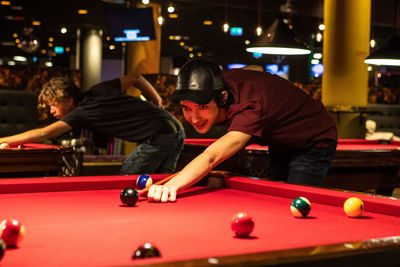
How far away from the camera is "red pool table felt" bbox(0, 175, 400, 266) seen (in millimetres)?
1476

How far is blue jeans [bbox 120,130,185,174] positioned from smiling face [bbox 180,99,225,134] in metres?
1.42

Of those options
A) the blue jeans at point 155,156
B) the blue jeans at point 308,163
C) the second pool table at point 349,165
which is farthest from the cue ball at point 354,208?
the blue jeans at point 155,156

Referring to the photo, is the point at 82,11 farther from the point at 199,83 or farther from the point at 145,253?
the point at 145,253

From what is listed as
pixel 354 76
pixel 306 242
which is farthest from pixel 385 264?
pixel 354 76

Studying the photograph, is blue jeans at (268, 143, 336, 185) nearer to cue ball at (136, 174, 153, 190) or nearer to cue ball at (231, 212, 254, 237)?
cue ball at (136, 174, 153, 190)

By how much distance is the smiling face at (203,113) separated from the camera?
109 inches

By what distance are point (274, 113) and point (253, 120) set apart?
31 cm

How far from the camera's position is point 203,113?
279 centimetres

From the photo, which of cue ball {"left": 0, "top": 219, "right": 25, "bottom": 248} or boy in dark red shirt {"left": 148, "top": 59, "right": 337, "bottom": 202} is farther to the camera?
boy in dark red shirt {"left": 148, "top": 59, "right": 337, "bottom": 202}

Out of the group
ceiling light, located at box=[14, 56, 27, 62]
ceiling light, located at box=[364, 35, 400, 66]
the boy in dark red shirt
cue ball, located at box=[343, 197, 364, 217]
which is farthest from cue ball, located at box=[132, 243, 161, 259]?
ceiling light, located at box=[14, 56, 27, 62]

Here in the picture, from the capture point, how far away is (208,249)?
1.49 m

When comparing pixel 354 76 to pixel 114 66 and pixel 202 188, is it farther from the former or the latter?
pixel 114 66

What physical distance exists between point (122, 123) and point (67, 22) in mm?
13261

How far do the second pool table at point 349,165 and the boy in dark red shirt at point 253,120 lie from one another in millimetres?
967
